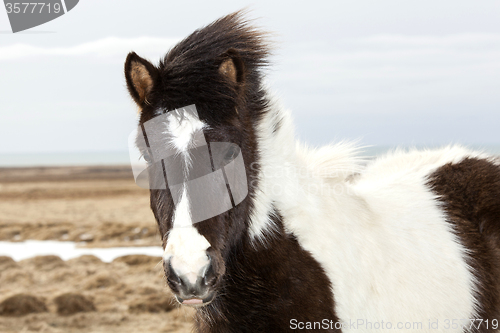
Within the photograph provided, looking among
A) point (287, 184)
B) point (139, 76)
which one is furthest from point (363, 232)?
point (139, 76)

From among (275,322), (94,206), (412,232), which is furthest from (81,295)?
(94,206)

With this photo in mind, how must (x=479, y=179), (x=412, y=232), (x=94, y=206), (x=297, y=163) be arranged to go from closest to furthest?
(x=297, y=163) < (x=412, y=232) < (x=479, y=179) < (x=94, y=206)

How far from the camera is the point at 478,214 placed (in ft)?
9.84

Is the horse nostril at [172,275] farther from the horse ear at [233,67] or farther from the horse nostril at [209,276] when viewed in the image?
the horse ear at [233,67]

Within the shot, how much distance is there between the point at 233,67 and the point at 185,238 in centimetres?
94

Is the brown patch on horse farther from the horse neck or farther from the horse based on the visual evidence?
the horse neck

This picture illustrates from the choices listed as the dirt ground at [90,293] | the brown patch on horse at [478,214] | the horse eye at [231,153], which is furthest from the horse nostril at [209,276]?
the brown patch on horse at [478,214]

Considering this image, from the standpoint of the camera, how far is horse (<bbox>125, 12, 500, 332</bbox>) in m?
1.86

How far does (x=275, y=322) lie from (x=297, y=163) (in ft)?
3.08

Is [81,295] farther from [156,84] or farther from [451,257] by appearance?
[451,257]

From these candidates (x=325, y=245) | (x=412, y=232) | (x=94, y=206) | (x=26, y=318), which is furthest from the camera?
(x=94, y=206)

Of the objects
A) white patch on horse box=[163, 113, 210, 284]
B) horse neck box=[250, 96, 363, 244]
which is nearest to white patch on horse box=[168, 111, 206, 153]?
white patch on horse box=[163, 113, 210, 284]

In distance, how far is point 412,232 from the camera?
268 centimetres

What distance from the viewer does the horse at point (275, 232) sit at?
6.11 ft
